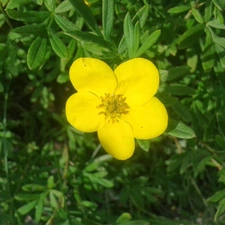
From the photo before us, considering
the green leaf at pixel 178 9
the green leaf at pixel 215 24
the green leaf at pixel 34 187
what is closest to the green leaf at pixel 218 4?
the green leaf at pixel 215 24

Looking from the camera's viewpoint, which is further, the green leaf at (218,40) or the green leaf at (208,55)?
the green leaf at (208,55)

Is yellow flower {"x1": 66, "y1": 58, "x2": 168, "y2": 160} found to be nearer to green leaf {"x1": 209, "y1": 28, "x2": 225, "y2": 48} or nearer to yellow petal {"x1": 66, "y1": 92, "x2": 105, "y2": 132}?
yellow petal {"x1": 66, "y1": 92, "x2": 105, "y2": 132}

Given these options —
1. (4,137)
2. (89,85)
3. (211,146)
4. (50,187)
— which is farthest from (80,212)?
(89,85)

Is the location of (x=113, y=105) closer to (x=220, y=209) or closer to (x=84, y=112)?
(x=84, y=112)

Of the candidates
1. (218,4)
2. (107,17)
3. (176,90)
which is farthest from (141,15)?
(176,90)

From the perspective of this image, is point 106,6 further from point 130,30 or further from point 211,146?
point 211,146

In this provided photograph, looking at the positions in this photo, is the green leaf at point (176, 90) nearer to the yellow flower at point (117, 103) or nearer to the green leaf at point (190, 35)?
the green leaf at point (190, 35)

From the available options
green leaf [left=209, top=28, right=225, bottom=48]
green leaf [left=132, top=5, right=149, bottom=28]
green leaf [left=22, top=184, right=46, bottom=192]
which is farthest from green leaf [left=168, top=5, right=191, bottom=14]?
green leaf [left=22, top=184, right=46, bottom=192]

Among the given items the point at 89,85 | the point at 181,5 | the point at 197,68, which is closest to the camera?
the point at 89,85
